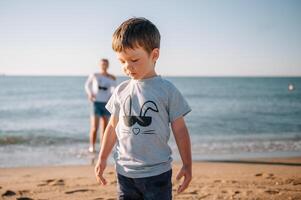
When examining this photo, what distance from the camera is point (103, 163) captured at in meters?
2.42

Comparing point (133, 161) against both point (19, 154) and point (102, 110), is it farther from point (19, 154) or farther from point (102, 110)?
point (19, 154)

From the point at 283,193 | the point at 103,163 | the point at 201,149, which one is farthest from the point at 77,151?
the point at 103,163

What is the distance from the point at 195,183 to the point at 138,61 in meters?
3.06

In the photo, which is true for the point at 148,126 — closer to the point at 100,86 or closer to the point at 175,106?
the point at 175,106

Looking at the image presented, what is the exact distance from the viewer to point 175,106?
2.18m

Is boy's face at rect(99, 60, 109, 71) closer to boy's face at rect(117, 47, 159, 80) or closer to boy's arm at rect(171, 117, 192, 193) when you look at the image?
boy's face at rect(117, 47, 159, 80)

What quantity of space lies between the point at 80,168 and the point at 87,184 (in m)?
1.43

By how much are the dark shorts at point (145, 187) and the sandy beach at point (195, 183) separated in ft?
5.94

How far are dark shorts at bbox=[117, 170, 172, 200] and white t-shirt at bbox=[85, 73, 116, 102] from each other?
5283 mm

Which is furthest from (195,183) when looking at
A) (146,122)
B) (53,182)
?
(146,122)

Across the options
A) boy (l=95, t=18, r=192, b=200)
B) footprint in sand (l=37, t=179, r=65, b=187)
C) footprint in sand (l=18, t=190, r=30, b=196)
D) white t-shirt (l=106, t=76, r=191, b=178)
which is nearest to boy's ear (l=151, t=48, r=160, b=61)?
boy (l=95, t=18, r=192, b=200)

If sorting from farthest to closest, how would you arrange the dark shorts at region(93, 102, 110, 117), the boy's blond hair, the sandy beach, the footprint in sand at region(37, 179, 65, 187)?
the dark shorts at region(93, 102, 110, 117) < the footprint in sand at region(37, 179, 65, 187) < the sandy beach < the boy's blond hair

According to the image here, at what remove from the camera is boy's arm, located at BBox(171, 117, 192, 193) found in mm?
2154

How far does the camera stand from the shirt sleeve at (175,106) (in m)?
2.18
